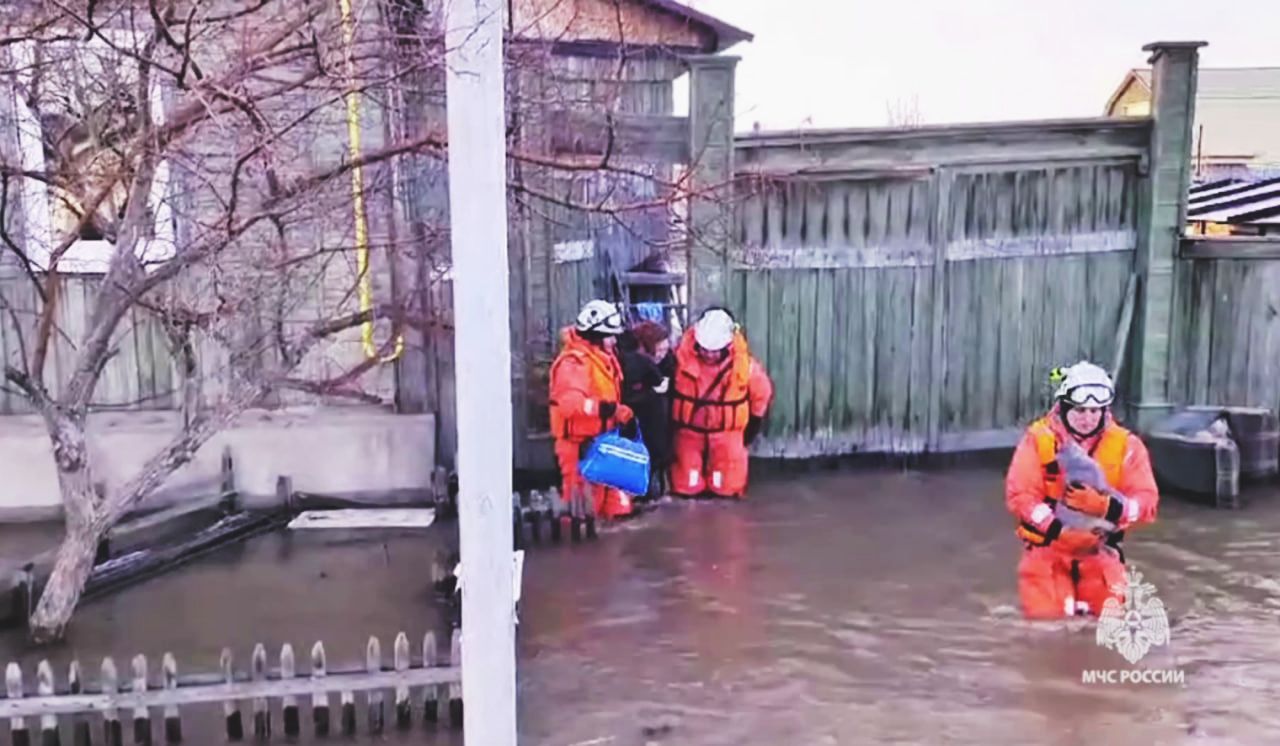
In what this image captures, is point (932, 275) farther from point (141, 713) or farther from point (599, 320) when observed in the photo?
point (141, 713)

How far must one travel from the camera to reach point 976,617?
6.40 meters

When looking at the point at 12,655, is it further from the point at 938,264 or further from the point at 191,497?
the point at 938,264

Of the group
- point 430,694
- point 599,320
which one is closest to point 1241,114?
point 599,320

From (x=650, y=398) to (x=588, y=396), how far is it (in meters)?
0.70

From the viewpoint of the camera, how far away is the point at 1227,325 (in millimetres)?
9445

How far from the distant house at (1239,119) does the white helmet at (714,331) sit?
22262 mm

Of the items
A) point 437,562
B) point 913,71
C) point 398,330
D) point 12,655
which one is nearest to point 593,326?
point 398,330

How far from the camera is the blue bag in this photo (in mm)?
8039

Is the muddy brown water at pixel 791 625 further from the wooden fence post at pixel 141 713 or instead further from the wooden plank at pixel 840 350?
the wooden plank at pixel 840 350

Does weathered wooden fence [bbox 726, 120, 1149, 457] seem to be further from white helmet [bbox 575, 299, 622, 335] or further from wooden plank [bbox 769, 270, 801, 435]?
white helmet [bbox 575, 299, 622, 335]

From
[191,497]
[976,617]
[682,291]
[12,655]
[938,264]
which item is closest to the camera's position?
[12,655]

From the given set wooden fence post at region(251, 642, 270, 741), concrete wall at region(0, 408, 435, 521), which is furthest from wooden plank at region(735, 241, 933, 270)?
wooden fence post at region(251, 642, 270, 741)

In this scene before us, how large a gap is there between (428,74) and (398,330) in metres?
1.84

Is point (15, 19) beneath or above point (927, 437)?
above
